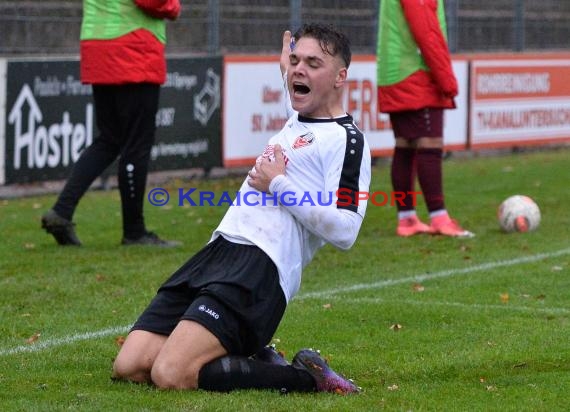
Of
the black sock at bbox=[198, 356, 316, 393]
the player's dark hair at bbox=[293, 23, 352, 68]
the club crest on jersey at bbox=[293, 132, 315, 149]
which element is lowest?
the black sock at bbox=[198, 356, 316, 393]

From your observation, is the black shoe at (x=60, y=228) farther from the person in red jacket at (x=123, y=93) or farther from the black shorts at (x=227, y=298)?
the black shorts at (x=227, y=298)

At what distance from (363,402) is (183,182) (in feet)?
30.8

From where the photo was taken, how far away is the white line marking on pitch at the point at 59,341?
6.30 meters

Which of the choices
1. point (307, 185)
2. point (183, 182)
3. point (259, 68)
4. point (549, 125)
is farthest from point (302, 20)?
point (307, 185)

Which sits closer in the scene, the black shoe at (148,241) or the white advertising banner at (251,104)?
the black shoe at (148,241)

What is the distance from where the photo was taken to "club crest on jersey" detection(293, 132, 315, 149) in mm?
5557

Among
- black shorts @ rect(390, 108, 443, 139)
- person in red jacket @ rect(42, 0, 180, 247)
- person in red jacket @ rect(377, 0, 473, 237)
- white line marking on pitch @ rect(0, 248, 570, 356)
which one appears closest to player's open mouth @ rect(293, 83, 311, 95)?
white line marking on pitch @ rect(0, 248, 570, 356)

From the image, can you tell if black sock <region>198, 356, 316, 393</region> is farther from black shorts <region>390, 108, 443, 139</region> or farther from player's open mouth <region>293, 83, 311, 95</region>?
black shorts <region>390, 108, 443, 139</region>

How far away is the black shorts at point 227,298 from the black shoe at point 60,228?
389cm

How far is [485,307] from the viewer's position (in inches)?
292

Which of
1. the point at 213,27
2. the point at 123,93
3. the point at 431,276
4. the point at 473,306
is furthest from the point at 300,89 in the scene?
the point at 213,27

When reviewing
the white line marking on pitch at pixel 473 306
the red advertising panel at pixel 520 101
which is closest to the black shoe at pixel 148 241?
the white line marking on pitch at pixel 473 306

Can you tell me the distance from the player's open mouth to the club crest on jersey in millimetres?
171

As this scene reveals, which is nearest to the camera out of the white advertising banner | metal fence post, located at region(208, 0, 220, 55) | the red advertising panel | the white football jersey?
the white football jersey
